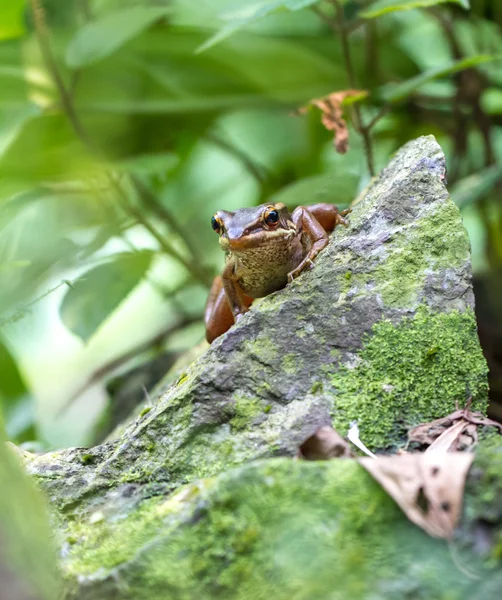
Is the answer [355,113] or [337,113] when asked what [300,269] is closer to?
[337,113]

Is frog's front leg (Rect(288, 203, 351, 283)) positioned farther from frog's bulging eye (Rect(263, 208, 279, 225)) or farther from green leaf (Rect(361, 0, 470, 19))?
green leaf (Rect(361, 0, 470, 19))

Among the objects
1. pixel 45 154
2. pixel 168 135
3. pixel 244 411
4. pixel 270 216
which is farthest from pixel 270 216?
pixel 168 135

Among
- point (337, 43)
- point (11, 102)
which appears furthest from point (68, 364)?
point (337, 43)

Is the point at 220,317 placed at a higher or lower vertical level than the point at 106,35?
lower

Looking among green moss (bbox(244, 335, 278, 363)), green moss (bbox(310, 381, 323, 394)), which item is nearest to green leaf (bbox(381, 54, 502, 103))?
green moss (bbox(244, 335, 278, 363))

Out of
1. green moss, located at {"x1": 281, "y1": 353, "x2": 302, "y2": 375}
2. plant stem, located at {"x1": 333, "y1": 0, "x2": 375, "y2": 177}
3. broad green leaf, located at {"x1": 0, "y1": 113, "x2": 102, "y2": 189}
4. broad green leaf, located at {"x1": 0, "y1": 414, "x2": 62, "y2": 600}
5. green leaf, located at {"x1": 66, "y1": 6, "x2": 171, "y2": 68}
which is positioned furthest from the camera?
broad green leaf, located at {"x1": 0, "y1": 113, "x2": 102, "y2": 189}

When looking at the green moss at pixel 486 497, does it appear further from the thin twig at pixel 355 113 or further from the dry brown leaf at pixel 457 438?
the thin twig at pixel 355 113

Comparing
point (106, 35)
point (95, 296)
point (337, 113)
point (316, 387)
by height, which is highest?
point (106, 35)
